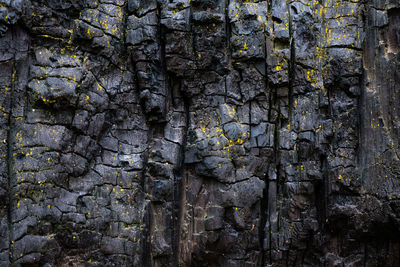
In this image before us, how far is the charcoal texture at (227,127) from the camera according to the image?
5.45 meters

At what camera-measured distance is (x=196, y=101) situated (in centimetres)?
582

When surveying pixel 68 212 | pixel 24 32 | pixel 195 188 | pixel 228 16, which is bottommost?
pixel 68 212

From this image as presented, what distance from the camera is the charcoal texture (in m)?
5.45

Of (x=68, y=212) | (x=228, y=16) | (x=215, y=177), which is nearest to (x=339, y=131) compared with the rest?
(x=215, y=177)

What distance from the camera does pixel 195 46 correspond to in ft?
18.8

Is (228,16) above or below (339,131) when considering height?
above

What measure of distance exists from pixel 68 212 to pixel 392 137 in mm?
4451

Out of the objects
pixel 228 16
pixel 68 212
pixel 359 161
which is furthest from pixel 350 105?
pixel 68 212

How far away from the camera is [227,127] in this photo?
5.67 metres

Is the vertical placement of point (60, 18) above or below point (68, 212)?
above

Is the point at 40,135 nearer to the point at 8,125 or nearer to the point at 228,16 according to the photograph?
the point at 8,125

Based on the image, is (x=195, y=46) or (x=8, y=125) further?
(x=195, y=46)

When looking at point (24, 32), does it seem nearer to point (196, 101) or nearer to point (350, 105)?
point (196, 101)

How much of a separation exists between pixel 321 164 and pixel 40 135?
3.80m
